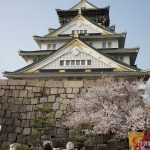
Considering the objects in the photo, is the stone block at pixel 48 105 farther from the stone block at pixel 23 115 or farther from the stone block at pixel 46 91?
the stone block at pixel 23 115

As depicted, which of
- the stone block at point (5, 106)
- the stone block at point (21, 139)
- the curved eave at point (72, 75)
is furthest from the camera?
the curved eave at point (72, 75)

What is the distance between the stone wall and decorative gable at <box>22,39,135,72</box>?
651 cm

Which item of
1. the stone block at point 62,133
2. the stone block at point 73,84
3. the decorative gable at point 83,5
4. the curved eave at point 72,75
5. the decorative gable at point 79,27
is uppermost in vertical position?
the decorative gable at point 83,5

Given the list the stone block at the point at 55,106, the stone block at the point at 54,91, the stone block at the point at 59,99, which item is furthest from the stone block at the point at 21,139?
the stone block at the point at 54,91

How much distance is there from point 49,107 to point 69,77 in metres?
6.79

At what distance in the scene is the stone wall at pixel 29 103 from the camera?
1444 centimetres

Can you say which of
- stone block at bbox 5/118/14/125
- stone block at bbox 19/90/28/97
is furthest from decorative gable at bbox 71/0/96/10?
stone block at bbox 5/118/14/125

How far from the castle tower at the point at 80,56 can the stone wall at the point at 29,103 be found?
5.60 metres

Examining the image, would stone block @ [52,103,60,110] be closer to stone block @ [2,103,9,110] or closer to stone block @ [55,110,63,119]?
stone block @ [55,110,63,119]

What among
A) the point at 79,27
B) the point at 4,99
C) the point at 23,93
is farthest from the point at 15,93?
the point at 79,27

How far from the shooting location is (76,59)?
23500 millimetres

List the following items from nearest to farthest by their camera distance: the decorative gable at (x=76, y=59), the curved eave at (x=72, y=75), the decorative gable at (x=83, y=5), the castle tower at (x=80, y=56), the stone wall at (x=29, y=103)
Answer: the stone wall at (x=29, y=103) < the curved eave at (x=72, y=75) < the castle tower at (x=80, y=56) < the decorative gable at (x=76, y=59) < the decorative gable at (x=83, y=5)

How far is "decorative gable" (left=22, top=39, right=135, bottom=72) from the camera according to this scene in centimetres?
2223

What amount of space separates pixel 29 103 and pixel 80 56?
902 centimetres
